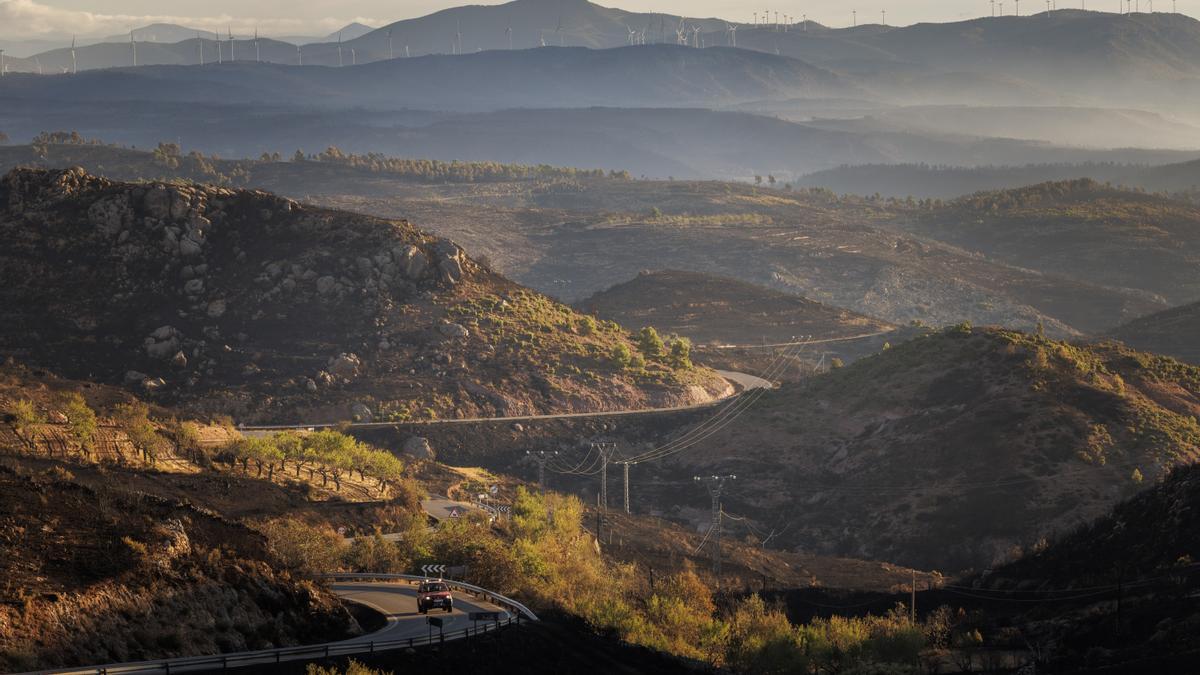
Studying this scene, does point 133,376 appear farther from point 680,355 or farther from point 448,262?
point 680,355

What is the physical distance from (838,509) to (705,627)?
56.2 metres

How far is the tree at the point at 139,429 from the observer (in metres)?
99.2

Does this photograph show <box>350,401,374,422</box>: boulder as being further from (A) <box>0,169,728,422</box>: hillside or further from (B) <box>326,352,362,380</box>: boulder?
(B) <box>326,352,362,380</box>: boulder

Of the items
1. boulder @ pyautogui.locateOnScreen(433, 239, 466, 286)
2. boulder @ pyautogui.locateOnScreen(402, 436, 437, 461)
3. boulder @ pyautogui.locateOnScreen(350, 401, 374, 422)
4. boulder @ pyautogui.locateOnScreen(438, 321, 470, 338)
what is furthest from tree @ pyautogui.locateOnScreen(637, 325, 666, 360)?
boulder @ pyautogui.locateOnScreen(402, 436, 437, 461)

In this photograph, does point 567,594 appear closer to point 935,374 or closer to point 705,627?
point 705,627

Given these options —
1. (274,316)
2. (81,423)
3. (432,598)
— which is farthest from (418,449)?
(432,598)

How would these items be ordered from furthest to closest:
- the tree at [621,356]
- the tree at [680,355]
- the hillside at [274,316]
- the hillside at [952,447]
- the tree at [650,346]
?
the tree at [650,346], the tree at [680,355], the tree at [621,356], the hillside at [274,316], the hillside at [952,447]

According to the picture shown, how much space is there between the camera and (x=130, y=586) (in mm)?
51656

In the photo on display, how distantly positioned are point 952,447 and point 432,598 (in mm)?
77831

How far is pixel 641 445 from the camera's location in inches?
6078

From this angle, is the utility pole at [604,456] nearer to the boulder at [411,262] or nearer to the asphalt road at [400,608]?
the boulder at [411,262]

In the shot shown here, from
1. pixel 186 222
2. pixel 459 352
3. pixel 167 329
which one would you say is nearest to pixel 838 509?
pixel 459 352

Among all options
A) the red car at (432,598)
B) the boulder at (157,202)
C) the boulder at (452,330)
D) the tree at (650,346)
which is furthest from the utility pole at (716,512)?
the boulder at (157,202)

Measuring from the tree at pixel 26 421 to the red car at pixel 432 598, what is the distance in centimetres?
3678
